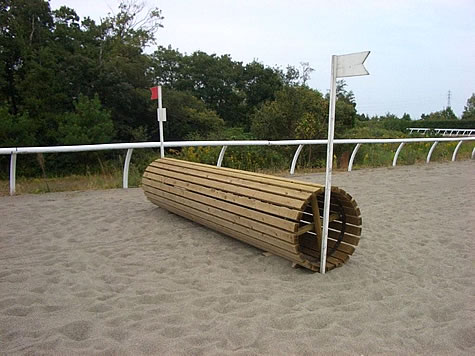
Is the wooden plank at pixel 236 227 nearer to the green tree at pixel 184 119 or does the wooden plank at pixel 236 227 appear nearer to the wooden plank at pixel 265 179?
the wooden plank at pixel 265 179

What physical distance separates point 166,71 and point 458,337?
130ft

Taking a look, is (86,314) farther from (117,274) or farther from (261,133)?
(261,133)

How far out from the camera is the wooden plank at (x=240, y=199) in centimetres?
345

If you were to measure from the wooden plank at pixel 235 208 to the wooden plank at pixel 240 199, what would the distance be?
1.6 inches

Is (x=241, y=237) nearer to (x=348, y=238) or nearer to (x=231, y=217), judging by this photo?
(x=231, y=217)

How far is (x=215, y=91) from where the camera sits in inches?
1668

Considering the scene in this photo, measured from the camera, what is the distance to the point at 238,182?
4289 millimetres

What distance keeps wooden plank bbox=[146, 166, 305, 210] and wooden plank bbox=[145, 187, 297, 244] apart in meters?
0.24

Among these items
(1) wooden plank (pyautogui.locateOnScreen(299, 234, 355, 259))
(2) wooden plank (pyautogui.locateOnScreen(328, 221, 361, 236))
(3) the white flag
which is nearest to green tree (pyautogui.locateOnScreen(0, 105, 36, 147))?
(1) wooden plank (pyautogui.locateOnScreen(299, 234, 355, 259))

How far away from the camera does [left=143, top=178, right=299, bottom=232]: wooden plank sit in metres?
3.44

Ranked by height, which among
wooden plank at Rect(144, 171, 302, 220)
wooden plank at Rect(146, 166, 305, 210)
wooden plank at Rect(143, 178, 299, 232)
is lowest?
wooden plank at Rect(143, 178, 299, 232)

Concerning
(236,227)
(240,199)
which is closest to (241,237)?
(236,227)

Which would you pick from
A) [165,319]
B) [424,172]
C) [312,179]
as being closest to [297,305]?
[165,319]

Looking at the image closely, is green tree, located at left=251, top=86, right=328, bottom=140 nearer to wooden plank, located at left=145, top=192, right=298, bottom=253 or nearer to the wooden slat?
the wooden slat
